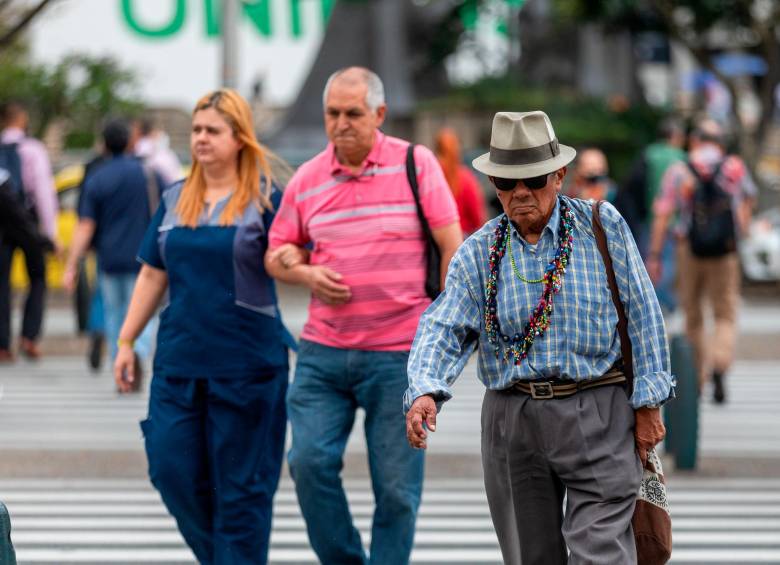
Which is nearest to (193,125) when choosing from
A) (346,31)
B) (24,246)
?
(24,246)

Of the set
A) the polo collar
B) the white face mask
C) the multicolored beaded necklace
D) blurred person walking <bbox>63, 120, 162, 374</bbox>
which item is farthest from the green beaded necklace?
the polo collar

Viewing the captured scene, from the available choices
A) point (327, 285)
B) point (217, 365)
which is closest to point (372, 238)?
point (327, 285)

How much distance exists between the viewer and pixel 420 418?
185 inches

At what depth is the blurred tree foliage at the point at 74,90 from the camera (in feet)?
106

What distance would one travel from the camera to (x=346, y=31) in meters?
27.7

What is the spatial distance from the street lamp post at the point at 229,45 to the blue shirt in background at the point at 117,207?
691cm

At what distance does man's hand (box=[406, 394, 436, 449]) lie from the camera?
4.71 m

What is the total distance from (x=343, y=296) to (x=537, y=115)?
1273mm

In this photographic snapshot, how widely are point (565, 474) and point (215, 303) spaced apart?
1770 mm

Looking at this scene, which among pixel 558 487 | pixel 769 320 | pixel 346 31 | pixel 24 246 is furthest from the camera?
pixel 346 31

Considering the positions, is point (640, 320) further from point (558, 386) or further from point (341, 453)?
point (341, 453)

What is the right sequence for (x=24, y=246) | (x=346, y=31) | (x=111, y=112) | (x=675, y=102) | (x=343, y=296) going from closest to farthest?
1. (x=343, y=296)
2. (x=24, y=246)
3. (x=346, y=31)
4. (x=675, y=102)
5. (x=111, y=112)

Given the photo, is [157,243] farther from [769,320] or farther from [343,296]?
[769,320]

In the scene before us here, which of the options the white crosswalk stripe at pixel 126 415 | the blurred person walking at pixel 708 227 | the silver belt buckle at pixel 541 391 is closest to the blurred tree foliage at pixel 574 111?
the white crosswalk stripe at pixel 126 415
